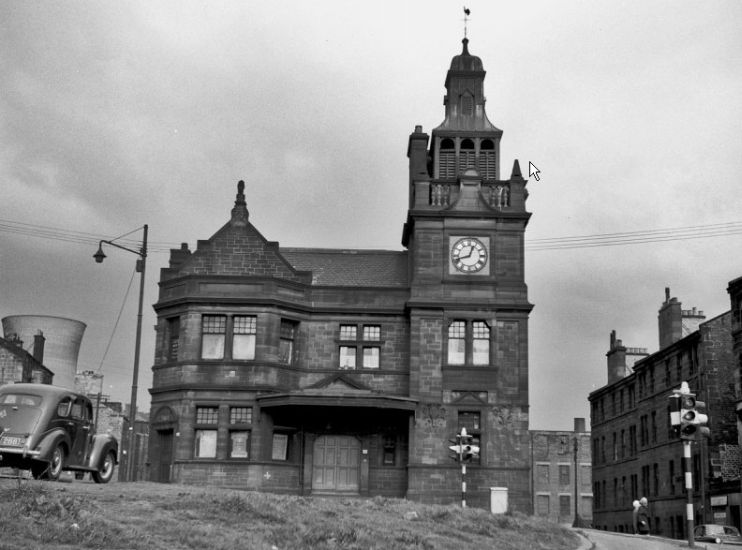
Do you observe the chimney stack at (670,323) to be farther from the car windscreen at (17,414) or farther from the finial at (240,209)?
the car windscreen at (17,414)

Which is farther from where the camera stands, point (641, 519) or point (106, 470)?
point (641, 519)

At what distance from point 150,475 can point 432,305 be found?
49.1 ft

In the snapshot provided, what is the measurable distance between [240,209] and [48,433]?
22081 millimetres

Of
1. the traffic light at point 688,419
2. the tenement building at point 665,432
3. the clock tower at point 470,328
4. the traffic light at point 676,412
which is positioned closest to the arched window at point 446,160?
the clock tower at point 470,328

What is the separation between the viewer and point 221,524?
62.2ft

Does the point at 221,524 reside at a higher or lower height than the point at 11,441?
lower

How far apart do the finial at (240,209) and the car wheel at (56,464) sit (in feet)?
69.3

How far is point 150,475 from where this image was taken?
4431 cm

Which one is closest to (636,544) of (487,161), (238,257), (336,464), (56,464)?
(56,464)

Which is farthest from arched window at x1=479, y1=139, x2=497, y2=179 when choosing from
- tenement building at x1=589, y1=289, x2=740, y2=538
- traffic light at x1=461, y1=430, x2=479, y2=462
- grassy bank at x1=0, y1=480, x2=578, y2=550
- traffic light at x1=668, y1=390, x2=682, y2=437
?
traffic light at x1=668, y1=390, x2=682, y2=437

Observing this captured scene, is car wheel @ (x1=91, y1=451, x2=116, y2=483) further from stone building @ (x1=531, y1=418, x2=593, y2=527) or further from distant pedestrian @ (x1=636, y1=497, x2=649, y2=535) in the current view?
stone building @ (x1=531, y1=418, x2=593, y2=527)

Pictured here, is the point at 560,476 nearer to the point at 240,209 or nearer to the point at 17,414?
the point at 240,209

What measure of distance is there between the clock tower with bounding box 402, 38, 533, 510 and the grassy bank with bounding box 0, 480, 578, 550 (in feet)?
55.1

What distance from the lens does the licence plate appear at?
24.5 metres
